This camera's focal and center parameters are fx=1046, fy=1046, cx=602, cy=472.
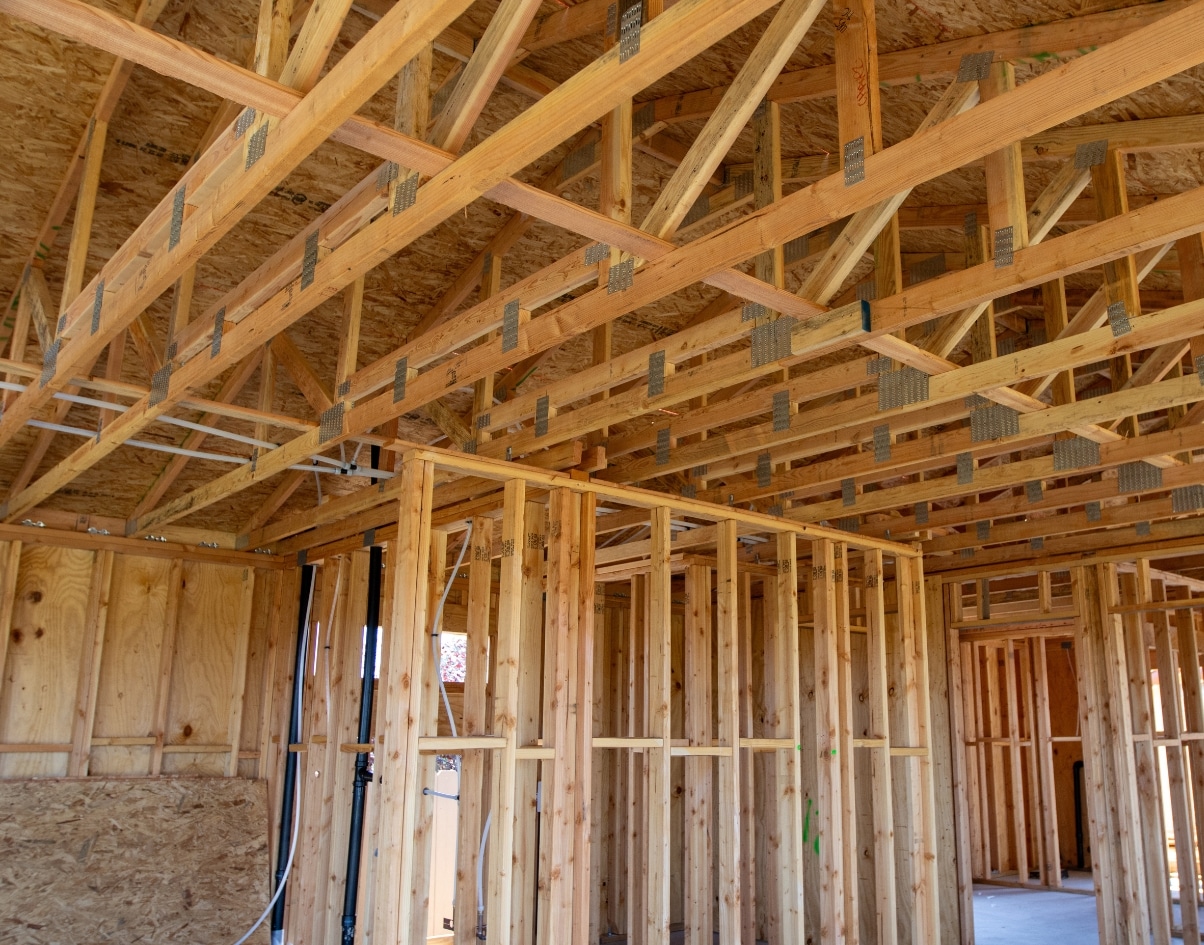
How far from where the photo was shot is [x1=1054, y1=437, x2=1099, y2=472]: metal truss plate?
566cm

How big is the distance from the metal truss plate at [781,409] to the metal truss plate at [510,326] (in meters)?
1.57

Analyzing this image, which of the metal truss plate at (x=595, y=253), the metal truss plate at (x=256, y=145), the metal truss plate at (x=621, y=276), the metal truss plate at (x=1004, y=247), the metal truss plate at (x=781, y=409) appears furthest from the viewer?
the metal truss plate at (x=781, y=409)

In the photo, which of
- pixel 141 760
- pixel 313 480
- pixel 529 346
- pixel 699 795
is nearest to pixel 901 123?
pixel 529 346

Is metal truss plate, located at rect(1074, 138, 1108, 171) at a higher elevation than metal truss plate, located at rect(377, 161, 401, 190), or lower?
higher

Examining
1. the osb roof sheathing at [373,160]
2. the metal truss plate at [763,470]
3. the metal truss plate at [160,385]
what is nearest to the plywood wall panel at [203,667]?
the osb roof sheathing at [373,160]

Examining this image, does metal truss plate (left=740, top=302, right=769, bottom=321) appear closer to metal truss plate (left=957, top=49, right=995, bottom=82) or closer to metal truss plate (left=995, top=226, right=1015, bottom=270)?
metal truss plate (left=995, top=226, right=1015, bottom=270)

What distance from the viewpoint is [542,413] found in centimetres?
550

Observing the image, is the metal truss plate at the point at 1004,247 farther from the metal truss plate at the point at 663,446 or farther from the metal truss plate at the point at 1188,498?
the metal truss plate at the point at 1188,498

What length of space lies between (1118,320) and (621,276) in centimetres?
196

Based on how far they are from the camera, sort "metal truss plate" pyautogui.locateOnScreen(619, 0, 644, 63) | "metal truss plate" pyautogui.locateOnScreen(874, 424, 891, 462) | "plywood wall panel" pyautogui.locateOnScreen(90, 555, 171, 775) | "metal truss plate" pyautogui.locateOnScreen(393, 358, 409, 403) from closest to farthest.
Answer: "metal truss plate" pyautogui.locateOnScreen(619, 0, 644, 63)
"metal truss plate" pyautogui.locateOnScreen(393, 358, 409, 403)
"metal truss plate" pyautogui.locateOnScreen(874, 424, 891, 462)
"plywood wall panel" pyautogui.locateOnScreen(90, 555, 171, 775)

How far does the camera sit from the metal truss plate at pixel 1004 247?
140 inches

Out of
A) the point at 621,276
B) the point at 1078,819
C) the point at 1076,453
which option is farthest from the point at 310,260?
the point at 1078,819

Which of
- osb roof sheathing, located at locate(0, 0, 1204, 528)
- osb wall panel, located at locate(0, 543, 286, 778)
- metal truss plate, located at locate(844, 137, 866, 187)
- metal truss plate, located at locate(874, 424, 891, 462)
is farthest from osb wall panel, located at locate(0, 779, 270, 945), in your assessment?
metal truss plate, located at locate(844, 137, 866, 187)

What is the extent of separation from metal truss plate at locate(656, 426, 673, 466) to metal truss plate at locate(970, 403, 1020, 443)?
169 cm
